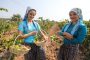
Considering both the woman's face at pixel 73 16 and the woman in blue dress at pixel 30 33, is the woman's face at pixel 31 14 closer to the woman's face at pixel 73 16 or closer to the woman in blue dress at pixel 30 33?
the woman in blue dress at pixel 30 33

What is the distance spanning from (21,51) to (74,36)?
100 cm

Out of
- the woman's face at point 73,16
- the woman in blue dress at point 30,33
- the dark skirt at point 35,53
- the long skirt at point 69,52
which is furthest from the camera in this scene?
the dark skirt at point 35,53

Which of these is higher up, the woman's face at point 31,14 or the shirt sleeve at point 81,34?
the woman's face at point 31,14

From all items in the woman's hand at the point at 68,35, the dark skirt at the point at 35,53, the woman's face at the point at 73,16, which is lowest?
the dark skirt at the point at 35,53

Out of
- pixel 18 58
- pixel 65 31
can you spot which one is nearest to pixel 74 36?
pixel 65 31

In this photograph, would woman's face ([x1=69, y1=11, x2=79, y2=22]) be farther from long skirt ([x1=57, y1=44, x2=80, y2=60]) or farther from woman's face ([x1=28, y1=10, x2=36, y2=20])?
woman's face ([x1=28, y1=10, x2=36, y2=20])

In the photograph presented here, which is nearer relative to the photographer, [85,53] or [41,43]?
[41,43]

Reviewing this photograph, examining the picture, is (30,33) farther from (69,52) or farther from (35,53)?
(69,52)

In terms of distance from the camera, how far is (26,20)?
5.57m

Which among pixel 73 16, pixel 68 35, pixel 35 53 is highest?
pixel 73 16

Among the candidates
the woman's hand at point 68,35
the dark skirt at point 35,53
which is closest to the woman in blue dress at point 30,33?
the dark skirt at point 35,53

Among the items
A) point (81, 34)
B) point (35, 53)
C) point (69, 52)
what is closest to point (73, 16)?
point (81, 34)

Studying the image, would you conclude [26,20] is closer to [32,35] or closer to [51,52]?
[32,35]

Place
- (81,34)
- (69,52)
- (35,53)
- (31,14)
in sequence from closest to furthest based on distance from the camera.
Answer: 1. (81,34)
2. (69,52)
3. (31,14)
4. (35,53)
